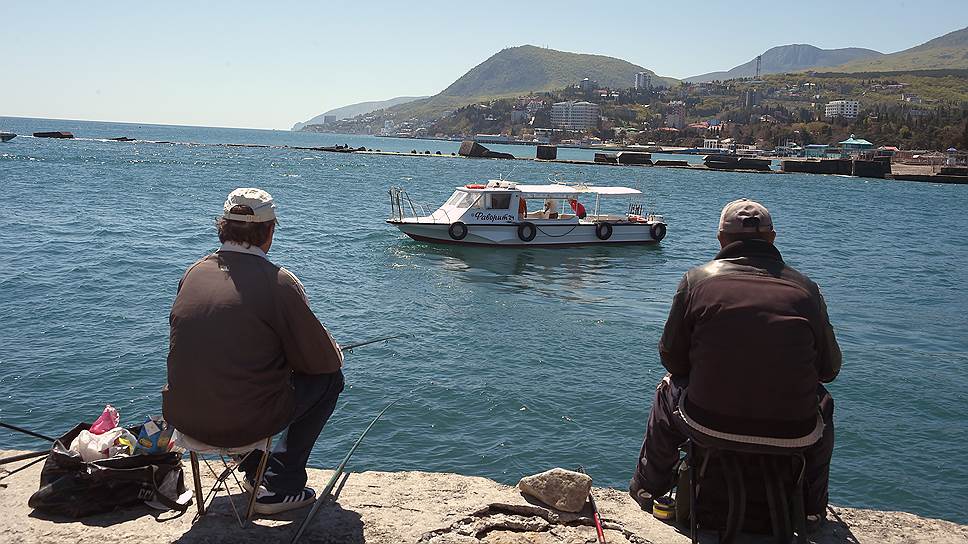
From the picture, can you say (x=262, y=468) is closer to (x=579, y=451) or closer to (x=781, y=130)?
(x=579, y=451)

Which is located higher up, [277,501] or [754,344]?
[754,344]

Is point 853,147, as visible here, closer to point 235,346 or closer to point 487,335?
point 487,335

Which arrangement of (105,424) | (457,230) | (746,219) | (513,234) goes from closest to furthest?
(746,219) → (105,424) → (457,230) → (513,234)

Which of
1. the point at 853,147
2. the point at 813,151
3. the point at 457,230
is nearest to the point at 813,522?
the point at 457,230

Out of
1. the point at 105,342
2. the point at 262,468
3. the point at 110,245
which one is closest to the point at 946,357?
the point at 262,468

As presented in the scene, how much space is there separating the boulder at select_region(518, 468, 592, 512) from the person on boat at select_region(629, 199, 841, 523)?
832mm

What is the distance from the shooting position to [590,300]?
20.2m

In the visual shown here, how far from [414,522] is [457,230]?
947 inches

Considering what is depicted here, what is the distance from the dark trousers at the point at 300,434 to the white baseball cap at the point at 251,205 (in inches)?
36.9

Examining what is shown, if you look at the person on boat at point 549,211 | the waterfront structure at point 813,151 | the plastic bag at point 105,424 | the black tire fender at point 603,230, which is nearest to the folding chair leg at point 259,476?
the plastic bag at point 105,424

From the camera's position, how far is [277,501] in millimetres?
4352

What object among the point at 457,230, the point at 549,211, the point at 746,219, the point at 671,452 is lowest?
the point at 457,230

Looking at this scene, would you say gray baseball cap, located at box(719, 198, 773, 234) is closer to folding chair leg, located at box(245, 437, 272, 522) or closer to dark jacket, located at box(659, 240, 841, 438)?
dark jacket, located at box(659, 240, 841, 438)

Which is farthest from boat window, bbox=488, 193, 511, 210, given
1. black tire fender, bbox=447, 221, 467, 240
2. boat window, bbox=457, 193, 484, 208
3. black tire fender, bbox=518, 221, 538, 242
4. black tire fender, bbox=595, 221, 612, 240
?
black tire fender, bbox=595, 221, 612, 240
